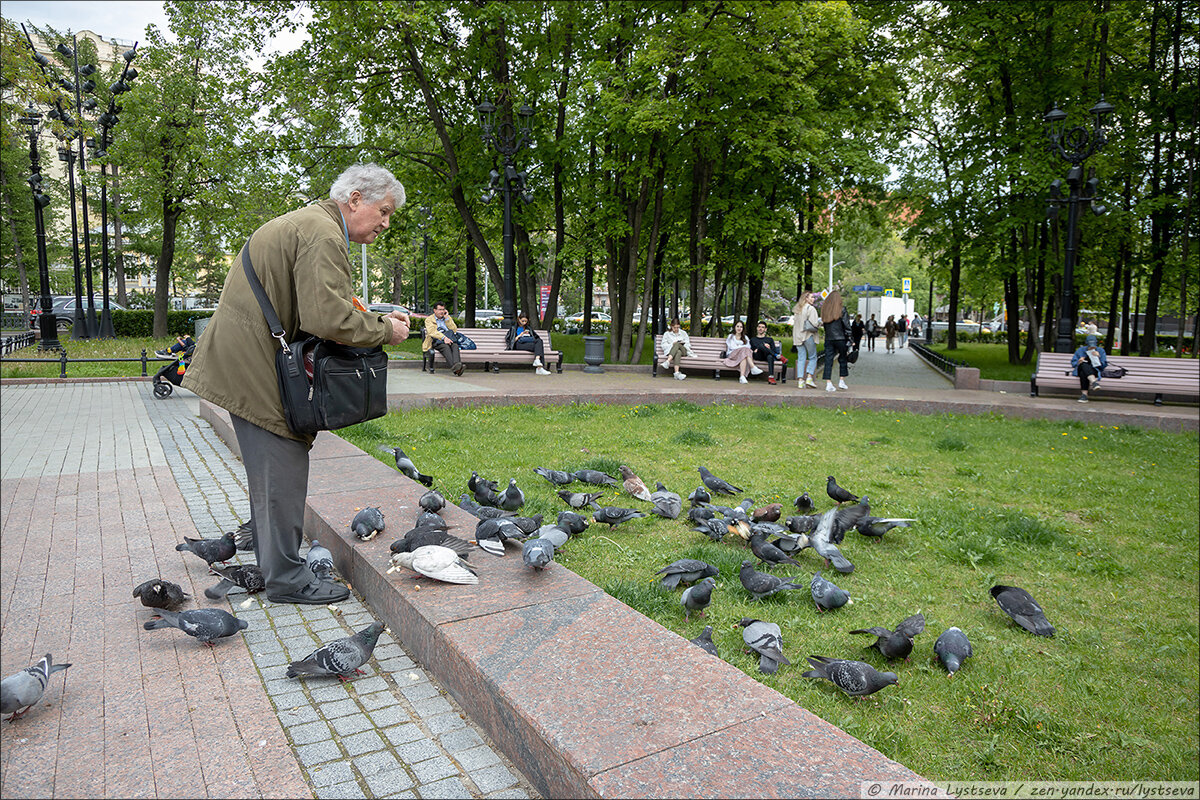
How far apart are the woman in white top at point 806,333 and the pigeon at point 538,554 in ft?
38.6

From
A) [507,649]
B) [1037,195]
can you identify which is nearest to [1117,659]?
[507,649]

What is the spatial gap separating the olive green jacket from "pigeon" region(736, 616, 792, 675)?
2.24 meters

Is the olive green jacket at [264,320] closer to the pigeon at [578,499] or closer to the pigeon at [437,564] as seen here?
the pigeon at [437,564]

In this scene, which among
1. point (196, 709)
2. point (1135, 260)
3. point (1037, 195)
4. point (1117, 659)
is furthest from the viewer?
point (1135, 260)

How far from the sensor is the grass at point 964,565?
3223 millimetres

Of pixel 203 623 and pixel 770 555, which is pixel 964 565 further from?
pixel 203 623

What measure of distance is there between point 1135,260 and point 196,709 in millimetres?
25365

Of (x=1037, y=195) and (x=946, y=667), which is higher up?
(x=1037, y=195)

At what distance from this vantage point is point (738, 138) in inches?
687

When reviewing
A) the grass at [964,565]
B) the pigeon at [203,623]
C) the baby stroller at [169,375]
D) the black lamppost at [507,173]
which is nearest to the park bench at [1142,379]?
the grass at [964,565]

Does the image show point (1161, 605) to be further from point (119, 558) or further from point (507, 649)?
point (119, 558)

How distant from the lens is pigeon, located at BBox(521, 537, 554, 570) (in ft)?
12.2

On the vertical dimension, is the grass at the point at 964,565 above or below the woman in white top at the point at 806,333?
below

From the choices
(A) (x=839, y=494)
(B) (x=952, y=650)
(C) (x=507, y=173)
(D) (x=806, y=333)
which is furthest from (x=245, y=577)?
(C) (x=507, y=173)
